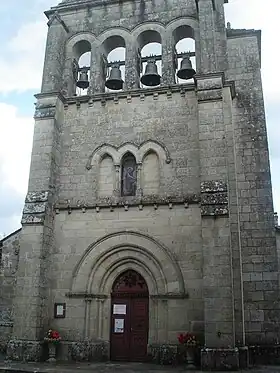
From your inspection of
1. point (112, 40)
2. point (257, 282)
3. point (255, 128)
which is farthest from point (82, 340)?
point (112, 40)

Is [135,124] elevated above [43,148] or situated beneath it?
elevated above

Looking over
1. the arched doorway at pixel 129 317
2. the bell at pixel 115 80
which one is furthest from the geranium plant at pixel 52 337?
the bell at pixel 115 80

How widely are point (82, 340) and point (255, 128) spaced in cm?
853

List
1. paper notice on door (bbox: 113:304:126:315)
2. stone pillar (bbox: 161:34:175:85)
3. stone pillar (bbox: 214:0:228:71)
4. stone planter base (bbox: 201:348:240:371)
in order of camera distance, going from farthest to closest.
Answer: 1. stone pillar (bbox: 161:34:175:85)
2. stone pillar (bbox: 214:0:228:71)
3. paper notice on door (bbox: 113:304:126:315)
4. stone planter base (bbox: 201:348:240:371)

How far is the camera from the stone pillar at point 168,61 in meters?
14.2

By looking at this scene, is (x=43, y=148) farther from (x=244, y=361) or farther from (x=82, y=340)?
(x=244, y=361)

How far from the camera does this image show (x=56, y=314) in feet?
41.1

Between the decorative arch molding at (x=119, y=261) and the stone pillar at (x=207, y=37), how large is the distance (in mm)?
5692

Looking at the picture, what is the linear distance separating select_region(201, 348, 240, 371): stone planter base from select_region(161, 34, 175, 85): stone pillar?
8.45 meters

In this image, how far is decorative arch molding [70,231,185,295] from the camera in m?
12.2

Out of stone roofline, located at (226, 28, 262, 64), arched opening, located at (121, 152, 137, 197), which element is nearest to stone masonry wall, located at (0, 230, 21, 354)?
arched opening, located at (121, 152, 137, 197)

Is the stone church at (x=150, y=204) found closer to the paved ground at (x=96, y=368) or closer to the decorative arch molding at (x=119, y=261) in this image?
the decorative arch molding at (x=119, y=261)

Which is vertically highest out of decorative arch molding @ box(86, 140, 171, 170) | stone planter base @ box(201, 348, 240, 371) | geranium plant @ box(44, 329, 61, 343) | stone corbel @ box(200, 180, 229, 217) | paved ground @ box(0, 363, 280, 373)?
decorative arch molding @ box(86, 140, 171, 170)

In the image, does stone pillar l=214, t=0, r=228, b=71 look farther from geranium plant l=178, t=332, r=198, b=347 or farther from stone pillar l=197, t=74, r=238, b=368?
geranium plant l=178, t=332, r=198, b=347
